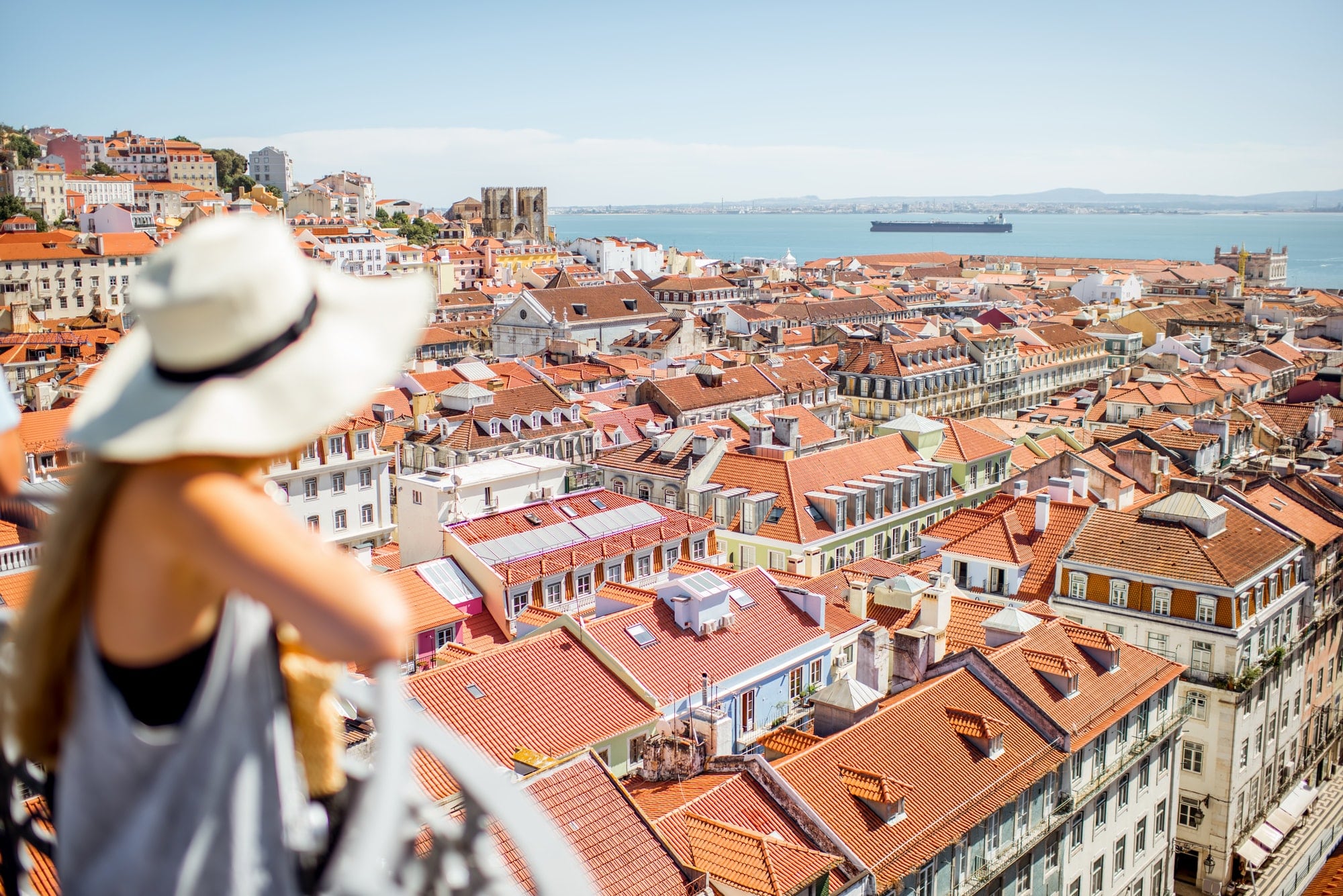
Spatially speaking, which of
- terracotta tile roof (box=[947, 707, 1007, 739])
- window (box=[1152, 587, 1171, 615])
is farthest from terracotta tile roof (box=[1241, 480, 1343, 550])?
terracotta tile roof (box=[947, 707, 1007, 739])

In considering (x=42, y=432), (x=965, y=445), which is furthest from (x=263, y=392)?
(x=965, y=445)

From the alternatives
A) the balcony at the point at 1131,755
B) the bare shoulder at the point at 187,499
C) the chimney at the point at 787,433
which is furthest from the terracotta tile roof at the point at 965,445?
the bare shoulder at the point at 187,499

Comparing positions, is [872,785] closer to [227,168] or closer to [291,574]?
[291,574]

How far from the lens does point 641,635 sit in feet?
64.8

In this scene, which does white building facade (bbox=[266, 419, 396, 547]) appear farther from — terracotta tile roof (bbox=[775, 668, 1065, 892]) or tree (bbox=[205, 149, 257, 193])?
tree (bbox=[205, 149, 257, 193])

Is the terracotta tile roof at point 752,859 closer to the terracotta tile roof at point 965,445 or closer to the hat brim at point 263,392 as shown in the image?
the hat brim at point 263,392

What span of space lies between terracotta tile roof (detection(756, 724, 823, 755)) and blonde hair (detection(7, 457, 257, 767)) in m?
15.5

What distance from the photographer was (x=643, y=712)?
58.5 feet

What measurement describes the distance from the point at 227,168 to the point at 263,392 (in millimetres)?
144041

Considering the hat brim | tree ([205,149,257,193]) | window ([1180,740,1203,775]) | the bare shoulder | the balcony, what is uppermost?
tree ([205,149,257,193])

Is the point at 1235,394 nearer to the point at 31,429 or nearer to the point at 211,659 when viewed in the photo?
the point at 31,429

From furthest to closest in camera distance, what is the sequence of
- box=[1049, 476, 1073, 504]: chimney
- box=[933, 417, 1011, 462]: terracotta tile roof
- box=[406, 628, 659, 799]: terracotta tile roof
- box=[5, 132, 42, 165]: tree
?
box=[5, 132, 42, 165]: tree < box=[933, 417, 1011, 462]: terracotta tile roof < box=[1049, 476, 1073, 504]: chimney < box=[406, 628, 659, 799]: terracotta tile roof

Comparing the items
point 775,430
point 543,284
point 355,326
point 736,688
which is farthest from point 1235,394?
point 543,284

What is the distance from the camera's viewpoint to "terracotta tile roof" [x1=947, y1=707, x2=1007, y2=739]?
17.7 meters
